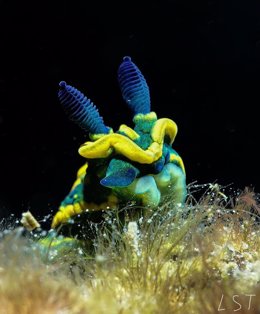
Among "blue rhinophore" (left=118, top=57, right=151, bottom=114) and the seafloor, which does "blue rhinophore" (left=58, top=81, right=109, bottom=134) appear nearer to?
"blue rhinophore" (left=118, top=57, right=151, bottom=114)

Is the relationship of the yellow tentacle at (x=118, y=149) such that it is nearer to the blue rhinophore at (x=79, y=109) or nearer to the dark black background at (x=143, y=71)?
the blue rhinophore at (x=79, y=109)

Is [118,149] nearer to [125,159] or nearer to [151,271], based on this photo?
[125,159]

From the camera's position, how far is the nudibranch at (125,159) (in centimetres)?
377

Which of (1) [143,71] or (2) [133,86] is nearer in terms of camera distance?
(2) [133,86]

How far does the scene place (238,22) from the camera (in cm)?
682

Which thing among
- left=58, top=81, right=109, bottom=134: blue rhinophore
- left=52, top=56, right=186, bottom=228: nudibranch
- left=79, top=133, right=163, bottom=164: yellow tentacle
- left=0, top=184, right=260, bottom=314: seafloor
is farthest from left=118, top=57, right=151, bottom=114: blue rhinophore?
left=0, top=184, right=260, bottom=314: seafloor

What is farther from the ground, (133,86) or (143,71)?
(143,71)

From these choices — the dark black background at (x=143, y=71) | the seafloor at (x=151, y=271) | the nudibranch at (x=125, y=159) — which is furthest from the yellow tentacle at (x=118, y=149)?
the dark black background at (x=143, y=71)

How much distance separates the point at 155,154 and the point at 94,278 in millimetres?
1311

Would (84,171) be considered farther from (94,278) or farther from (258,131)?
(258,131)

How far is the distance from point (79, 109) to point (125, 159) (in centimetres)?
58

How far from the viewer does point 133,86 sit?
4039mm

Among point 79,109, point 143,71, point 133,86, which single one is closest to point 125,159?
point 79,109

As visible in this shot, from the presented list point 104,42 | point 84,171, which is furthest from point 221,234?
point 104,42
